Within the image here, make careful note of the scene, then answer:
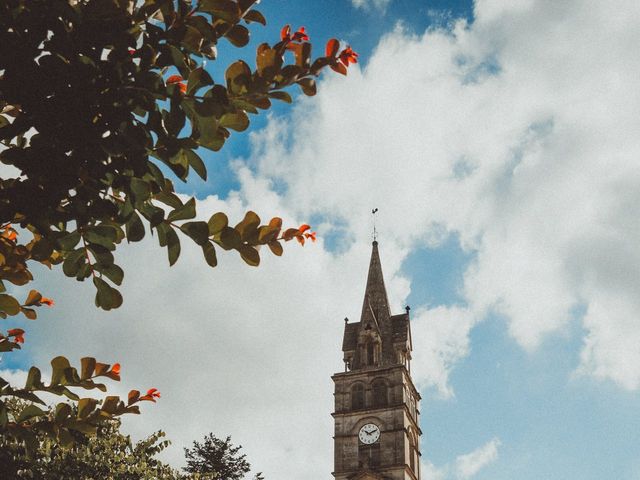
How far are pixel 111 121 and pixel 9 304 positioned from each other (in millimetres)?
1011

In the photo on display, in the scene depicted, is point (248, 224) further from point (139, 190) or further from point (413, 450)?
point (413, 450)

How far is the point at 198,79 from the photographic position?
2221 millimetres

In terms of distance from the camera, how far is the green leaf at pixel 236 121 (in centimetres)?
234

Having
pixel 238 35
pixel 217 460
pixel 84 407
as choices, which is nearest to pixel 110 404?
pixel 84 407

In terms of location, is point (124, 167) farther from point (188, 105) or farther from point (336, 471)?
point (336, 471)

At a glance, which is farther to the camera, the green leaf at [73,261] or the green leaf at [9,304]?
the green leaf at [9,304]

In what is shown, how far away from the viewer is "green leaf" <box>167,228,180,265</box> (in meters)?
2.39

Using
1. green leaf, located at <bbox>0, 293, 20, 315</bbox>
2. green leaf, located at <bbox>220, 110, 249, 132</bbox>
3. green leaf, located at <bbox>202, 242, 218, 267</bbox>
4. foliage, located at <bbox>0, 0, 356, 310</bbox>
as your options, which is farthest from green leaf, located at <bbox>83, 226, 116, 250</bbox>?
green leaf, located at <bbox>220, 110, 249, 132</bbox>

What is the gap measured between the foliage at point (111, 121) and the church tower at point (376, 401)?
35.7 metres

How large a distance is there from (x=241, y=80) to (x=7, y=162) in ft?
2.98

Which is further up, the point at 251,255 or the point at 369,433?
the point at 369,433

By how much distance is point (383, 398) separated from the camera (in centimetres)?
3975

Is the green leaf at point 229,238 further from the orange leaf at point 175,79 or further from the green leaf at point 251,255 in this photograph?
the orange leaf at point 175,79

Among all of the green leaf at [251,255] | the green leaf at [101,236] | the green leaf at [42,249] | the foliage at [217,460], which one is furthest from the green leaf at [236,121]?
the foliage at [217,460]
